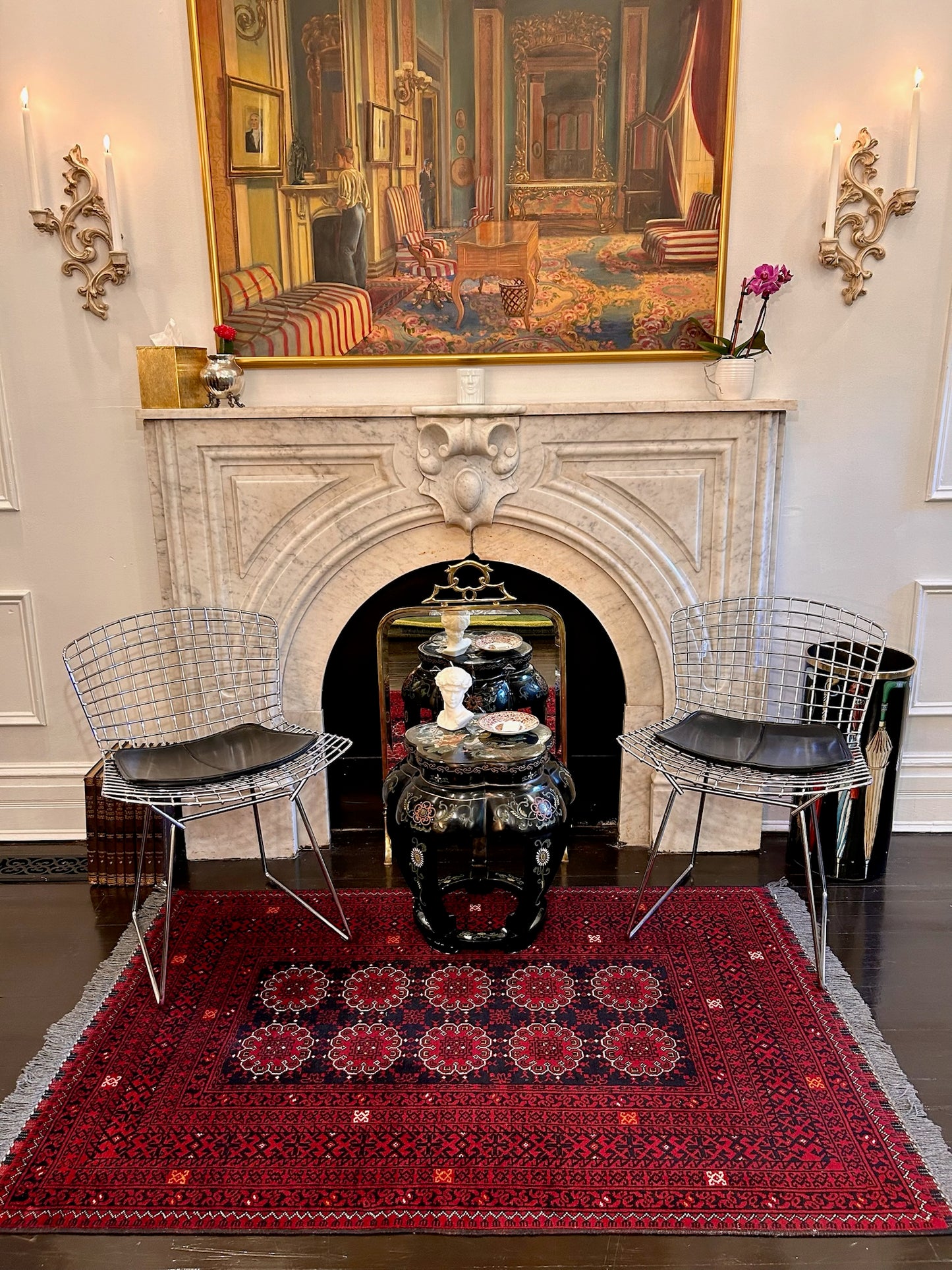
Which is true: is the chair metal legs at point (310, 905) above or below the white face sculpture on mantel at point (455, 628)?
below

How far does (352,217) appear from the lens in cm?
311

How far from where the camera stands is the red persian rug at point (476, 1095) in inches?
76.2

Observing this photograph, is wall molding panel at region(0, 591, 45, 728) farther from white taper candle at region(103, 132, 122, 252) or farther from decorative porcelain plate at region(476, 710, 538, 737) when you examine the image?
decorative porcelain plate at region(476, 710, 538, 737)

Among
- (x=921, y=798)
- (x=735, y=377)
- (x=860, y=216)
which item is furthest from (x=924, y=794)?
(x=860, y=216)

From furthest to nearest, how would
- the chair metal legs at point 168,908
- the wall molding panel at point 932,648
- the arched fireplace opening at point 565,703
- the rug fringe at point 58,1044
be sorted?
the arched fireplace opening at point 565,703
the wall molding panel at point 932,648
the chair metal legs at point 168,908
the rug fringe at point 58,1044

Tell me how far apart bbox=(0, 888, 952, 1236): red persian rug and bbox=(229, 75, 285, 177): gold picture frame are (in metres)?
2.51

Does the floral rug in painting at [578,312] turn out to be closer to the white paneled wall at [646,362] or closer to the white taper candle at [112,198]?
the white paneled wall at [646,362]

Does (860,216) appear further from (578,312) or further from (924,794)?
(924,794)

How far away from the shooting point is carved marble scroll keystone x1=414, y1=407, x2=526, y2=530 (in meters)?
3.05

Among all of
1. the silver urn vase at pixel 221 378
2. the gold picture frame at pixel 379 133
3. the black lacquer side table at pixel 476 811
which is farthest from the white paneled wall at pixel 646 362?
the black lacquer side table at pixel 476 811

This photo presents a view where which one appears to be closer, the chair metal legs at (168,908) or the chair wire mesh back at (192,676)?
the chair metal legs at (168,908)

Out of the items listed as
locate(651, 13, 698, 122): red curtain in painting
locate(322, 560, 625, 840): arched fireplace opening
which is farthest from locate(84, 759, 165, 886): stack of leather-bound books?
locate(651, 13, 698, 122): red curtain in painting

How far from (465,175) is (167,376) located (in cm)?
120

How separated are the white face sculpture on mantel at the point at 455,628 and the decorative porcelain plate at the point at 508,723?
0.35 meters
